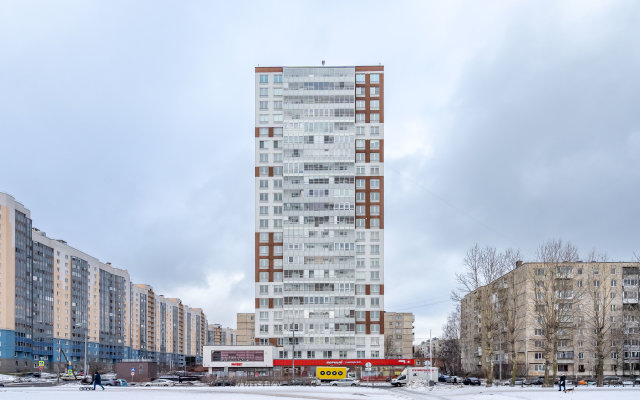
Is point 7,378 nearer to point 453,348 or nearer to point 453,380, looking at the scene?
point 453,380

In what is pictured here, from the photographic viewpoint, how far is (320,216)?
13575cm

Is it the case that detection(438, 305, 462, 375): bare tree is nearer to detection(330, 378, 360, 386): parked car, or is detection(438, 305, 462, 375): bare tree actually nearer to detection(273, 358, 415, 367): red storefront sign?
detection(273, 358, 415, 367): red storefront sign

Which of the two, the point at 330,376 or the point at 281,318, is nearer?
the point at 330,376

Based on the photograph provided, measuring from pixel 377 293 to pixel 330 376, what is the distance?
3912cm

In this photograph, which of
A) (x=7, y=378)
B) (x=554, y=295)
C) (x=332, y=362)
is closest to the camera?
(x=554, y=295)

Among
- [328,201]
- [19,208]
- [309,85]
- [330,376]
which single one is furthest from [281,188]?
[19,208]

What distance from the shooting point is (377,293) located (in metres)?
136

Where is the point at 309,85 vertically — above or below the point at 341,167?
above

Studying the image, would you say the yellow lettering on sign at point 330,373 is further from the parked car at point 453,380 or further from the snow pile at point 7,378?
the snow pile at point 7,378

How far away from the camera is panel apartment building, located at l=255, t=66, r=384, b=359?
134 metres

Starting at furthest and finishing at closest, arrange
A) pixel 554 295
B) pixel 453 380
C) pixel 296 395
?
pixel 453 380, pixel 554 295, pixel 296 395

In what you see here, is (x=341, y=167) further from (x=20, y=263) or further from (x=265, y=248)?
(x=20, y=263)

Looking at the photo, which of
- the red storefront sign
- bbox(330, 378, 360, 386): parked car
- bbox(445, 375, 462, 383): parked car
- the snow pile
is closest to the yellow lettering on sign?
bbox(330, 378, 360, 386): parked car

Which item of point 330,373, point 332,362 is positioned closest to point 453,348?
point 332,362
